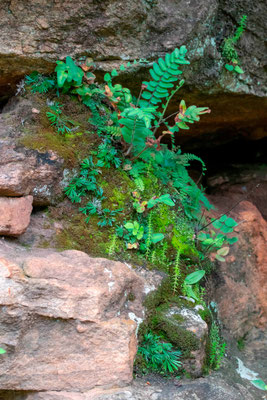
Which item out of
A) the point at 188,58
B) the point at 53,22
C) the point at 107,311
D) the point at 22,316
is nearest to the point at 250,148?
the point at 188,58

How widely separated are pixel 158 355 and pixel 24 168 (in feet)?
5.45

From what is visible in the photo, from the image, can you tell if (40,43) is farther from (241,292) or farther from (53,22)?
(241,292)

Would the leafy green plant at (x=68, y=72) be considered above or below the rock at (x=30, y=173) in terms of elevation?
above

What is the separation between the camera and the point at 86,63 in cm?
352

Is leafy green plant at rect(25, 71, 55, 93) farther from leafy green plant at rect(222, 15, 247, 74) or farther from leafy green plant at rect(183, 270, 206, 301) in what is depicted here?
leafy green plant at rect(183, 270, 206, 301)

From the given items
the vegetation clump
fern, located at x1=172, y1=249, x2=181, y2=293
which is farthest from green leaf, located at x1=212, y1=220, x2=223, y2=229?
fern, located at x1=172, y1=249, x2=181, y2=293

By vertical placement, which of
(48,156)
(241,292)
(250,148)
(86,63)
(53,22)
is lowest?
(241,292)

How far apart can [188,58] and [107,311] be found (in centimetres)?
250

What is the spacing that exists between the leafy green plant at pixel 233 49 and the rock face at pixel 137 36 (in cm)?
6

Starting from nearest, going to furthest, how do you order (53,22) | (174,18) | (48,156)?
(48,156) → (53,22) → (174,18)

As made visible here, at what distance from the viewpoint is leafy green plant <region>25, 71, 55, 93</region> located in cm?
351

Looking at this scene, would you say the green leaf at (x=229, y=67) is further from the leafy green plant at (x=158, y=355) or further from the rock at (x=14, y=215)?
the leafy green plant at (x=158, y=355)

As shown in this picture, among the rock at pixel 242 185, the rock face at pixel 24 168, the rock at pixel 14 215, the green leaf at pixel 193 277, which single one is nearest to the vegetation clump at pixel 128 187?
the green leaf at pixel 193 277

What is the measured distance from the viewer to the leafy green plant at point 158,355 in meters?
2.73
